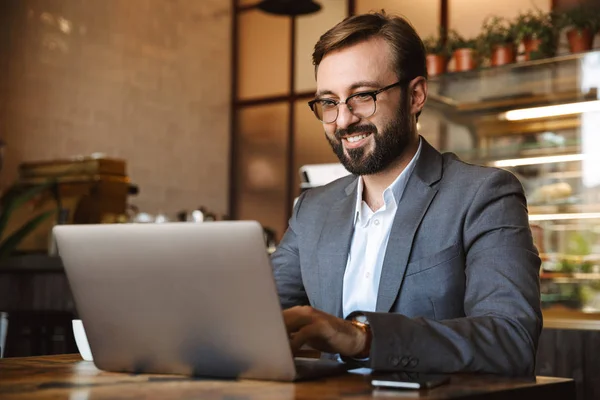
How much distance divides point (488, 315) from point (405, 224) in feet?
1.06

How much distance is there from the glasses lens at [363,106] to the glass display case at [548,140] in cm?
235

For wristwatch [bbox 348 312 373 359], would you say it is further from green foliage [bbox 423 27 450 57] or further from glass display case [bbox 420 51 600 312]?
green foliage [bbox 423 27 450 57]

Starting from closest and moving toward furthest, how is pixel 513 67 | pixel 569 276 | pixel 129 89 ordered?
pixel 569 276, pixel 513 67, pixel 129 89

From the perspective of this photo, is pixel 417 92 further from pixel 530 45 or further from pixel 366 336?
pixel 530 45

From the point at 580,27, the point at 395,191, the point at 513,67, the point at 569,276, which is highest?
the point at 580,27

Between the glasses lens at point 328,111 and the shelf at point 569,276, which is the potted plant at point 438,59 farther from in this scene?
the glasses lens at point 328,111

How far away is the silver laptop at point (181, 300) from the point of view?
3.62 ft

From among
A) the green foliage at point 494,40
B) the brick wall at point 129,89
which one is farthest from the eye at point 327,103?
the brick wall at point 129,89

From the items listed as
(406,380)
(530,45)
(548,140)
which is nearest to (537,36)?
(530,45)

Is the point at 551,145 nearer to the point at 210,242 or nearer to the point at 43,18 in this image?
the point at 210,242

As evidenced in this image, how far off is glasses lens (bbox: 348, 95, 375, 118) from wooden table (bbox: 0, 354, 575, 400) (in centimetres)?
71

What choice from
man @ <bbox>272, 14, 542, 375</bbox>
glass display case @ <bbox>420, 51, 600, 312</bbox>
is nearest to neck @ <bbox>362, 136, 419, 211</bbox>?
man @ <bbox>272, 14, 542, 375</bbox>

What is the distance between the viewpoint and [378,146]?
1803 millimetres

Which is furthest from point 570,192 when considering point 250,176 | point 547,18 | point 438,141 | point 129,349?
point 250,176
